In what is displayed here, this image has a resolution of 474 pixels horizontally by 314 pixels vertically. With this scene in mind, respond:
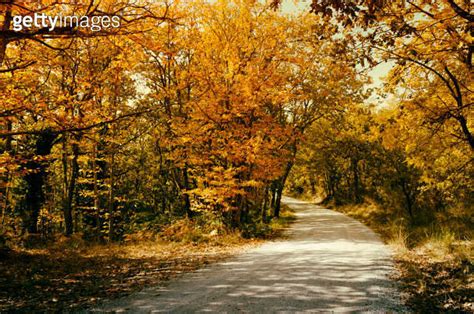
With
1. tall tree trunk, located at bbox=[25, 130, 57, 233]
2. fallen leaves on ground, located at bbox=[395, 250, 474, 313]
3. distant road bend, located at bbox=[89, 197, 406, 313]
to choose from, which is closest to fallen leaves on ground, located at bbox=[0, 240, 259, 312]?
distant road bend, located at bbox=[89, 197, 406, 313]

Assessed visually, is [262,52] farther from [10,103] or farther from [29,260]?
[29,260]

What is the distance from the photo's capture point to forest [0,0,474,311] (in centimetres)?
598

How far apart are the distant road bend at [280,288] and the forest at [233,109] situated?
0.77m

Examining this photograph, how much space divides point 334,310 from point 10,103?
8.14 meters

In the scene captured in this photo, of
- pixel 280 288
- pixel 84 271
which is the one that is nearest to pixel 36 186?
pixel 84 271

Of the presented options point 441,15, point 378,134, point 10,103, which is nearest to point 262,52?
point 378,134

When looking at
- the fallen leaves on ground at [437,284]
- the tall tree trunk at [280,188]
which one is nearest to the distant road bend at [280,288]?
the fallen leaves on ground at [437,284]

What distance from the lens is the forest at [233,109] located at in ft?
19.6

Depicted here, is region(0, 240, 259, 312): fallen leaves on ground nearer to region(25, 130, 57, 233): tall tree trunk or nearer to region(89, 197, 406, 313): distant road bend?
region(89, 197, 406, 313): distant road bend

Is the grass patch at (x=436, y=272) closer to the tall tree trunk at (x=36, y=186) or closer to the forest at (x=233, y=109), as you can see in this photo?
the forest at (x=233, y=109)

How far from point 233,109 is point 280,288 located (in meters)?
8.48

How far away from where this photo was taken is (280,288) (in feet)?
19.5

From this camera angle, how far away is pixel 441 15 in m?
6.05

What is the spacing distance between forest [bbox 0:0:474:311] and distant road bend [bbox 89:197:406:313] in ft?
2.53
